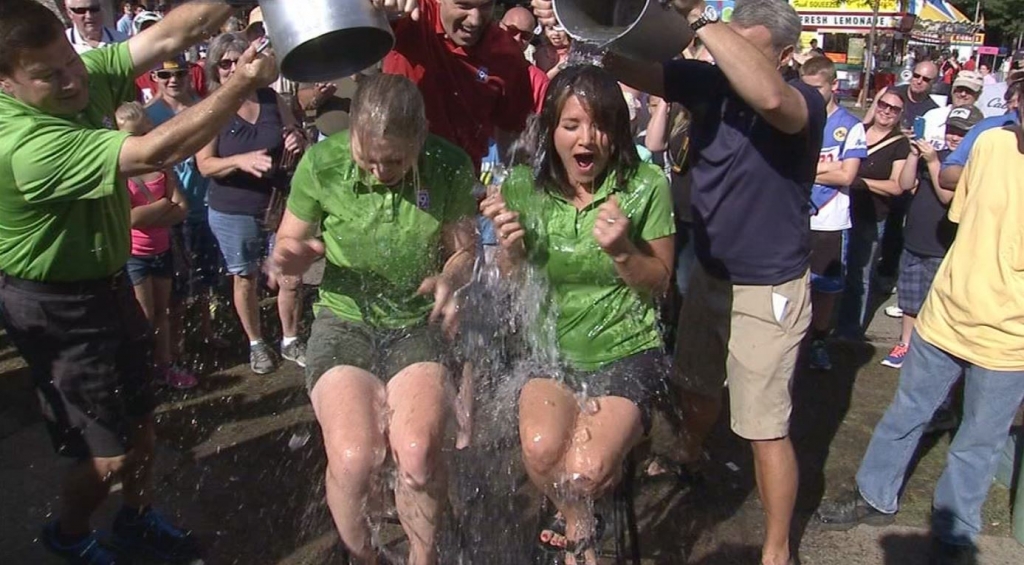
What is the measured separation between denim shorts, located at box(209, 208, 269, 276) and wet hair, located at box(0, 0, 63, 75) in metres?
2.50

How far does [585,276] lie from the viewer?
9.51ft

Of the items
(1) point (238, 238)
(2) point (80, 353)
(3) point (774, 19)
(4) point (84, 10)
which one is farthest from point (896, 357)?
(4) point (84, 10)

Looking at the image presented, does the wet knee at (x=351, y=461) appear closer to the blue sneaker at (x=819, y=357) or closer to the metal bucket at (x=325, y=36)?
the metal bucket at (x=325, y=36)

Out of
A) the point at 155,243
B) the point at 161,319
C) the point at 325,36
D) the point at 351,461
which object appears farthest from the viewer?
the point at 161,319

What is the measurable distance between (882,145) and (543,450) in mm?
4555

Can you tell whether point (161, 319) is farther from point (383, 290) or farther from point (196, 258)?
point (383, 290)

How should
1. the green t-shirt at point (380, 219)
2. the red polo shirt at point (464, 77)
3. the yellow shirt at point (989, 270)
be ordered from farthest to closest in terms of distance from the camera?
the yellow shirt at point (989, 270), the red polo shirt at point (464, 77), the green t-shirt at point (380, 219)

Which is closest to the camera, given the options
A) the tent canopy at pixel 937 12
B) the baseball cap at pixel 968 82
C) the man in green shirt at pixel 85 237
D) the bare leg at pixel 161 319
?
the man in green shirt at pixel 85 237

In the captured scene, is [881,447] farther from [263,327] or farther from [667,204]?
[263,327]

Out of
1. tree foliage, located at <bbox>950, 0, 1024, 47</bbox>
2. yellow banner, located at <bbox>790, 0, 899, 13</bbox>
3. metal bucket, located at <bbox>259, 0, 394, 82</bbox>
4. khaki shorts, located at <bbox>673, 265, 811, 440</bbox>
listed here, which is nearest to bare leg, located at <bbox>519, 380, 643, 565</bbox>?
khaki shorts, located at <bbox>673, 265, 811, 440</bbox>

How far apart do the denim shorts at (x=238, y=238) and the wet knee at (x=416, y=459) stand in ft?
9.42

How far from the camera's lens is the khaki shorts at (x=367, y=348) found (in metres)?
2.75

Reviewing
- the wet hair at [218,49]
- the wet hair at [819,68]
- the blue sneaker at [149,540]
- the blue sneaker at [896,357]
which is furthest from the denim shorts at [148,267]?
the blue sneaker at [896,357]

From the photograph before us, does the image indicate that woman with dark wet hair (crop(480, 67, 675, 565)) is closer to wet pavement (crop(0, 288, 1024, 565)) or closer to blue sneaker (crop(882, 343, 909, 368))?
wet pavement (crop(0, 288, 1024, 565))
